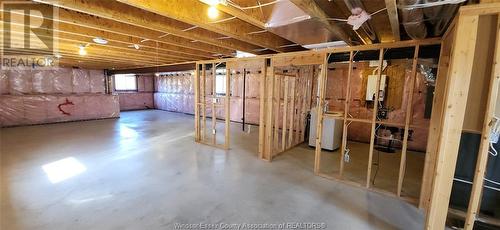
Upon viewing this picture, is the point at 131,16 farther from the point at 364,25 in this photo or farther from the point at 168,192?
the point at 364,25

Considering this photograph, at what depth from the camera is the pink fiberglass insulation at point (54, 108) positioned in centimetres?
699

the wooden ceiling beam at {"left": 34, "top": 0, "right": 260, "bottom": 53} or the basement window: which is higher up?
the wooden ceiling beam at {"left": 34, "top": 0, "right": 260, "bottom": 53}

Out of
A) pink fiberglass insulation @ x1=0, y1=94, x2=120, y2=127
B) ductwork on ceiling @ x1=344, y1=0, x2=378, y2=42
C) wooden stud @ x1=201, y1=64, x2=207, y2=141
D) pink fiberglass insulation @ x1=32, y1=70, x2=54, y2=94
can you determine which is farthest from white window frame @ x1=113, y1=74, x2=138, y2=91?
ductwork on ceiling @ x1=344, y1=0, x2=378, y2=42

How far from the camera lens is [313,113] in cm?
514

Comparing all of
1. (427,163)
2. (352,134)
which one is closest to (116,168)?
(427,163)

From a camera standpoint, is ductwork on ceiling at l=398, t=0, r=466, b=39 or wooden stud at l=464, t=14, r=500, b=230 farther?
ductwork on ceiling at l=398, t=0, r=466, b=39

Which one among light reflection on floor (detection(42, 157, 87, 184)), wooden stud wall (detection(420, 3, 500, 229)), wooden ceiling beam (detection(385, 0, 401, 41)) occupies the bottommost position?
light reflection on floor (detection(42, 157, 87, 184))

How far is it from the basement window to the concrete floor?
7003 mm

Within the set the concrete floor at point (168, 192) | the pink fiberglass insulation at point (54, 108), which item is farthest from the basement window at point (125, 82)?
the concrete floor at point (168, 192)

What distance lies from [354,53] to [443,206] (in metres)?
2.07

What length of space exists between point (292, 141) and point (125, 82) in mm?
10110

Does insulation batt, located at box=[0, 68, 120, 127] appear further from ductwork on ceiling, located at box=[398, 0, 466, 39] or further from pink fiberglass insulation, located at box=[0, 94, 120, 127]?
ductwork on ceiling, located at box=[398, 0, 466, 39]

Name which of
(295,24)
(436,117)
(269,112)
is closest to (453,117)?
(436,117)

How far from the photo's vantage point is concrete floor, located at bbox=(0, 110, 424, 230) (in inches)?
93.7
